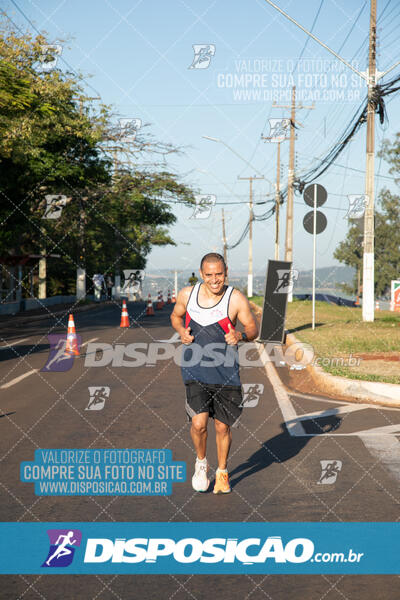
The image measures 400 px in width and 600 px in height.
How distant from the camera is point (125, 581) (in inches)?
167

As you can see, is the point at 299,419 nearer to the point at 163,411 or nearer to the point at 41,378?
the point at 163,411

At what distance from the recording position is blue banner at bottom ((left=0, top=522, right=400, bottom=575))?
14.6 feet

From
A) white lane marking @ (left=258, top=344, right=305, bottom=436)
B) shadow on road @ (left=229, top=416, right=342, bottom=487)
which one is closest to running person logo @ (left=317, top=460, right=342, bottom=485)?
shadow on road @ (left=229, top=416, right=342, bottom=487)

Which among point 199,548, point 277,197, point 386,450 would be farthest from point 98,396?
point 277,197

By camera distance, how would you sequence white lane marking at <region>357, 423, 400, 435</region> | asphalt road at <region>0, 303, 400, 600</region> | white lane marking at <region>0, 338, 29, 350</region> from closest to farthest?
asphalt road at <region>0, 303, 400, 600</region>
white lane marking at <region>357, 423, 400, 435</region>
white lane marking at <region>0, 338, 29, 350</region>

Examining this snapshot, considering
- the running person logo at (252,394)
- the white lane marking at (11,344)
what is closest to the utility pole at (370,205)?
the white lane marking at (11,344)

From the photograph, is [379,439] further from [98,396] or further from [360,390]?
[98,396]

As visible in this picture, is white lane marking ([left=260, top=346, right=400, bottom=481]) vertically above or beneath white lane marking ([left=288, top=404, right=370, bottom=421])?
above

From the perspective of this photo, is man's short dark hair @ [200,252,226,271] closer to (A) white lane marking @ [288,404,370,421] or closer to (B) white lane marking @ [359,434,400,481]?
(B) white lane marking @ [359,434,400,481]

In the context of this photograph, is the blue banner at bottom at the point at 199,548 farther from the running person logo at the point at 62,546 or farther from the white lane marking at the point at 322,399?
the white lane marking at the point at 322,399

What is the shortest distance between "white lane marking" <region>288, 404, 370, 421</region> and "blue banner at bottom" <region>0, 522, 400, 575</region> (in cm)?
404

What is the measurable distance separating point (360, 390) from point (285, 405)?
1.34 m

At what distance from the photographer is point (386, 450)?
7.32 m

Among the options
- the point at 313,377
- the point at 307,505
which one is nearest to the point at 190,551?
the point at 307,505
